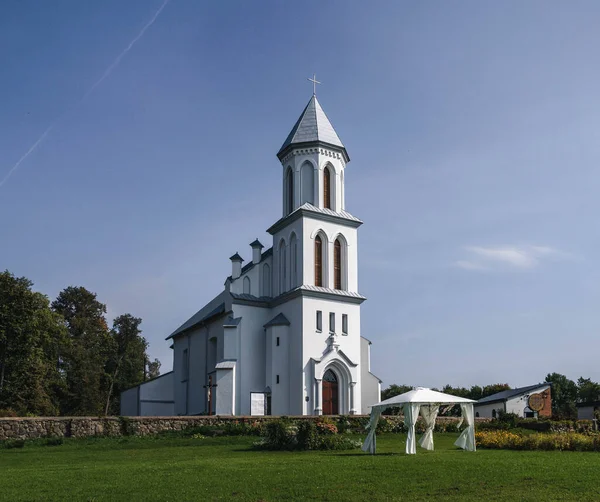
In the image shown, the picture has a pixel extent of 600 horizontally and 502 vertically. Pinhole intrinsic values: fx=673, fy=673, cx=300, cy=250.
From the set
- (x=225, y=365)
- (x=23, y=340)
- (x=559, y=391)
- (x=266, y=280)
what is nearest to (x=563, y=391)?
(x=559, y=391)

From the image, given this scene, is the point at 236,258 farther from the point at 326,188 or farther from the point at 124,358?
the point at 124,358

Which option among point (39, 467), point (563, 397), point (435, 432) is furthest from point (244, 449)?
point (563, 397)

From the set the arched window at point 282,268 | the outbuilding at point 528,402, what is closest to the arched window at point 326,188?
the arched window at point 282,268

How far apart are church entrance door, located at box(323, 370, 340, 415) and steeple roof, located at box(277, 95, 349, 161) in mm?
14564

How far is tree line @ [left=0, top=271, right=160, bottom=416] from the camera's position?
150 feet

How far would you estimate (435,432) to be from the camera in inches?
1276

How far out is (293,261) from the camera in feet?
138

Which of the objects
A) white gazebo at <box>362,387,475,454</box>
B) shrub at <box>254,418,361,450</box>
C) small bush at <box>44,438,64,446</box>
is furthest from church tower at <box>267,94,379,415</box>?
white gazebo at <box>362,387,475,454</box>

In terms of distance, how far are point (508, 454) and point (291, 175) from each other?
1065 inches

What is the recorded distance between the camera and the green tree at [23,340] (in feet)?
149

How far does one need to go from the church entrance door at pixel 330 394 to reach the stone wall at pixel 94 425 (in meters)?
9.16

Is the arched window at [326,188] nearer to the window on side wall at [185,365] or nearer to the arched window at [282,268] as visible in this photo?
the arched window at [282,268]

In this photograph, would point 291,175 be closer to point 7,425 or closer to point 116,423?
point 116,423

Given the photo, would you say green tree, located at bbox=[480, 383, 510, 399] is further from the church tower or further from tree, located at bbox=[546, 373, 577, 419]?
the church tower
